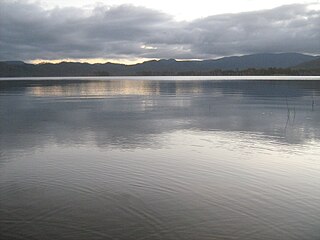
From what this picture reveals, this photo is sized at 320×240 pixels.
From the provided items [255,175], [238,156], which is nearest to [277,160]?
[238,156]

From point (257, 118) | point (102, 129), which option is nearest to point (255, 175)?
point (102, 129)

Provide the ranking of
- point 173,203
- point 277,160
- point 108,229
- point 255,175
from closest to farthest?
point 108,229 → point 173,203 → point 255,175 → point 277,160

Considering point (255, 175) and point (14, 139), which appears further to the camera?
point (14, 139)

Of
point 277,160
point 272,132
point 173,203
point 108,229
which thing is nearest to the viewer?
point 108,229

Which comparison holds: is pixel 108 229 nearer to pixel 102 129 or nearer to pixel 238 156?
pixel 238 156

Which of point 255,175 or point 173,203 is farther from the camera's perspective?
point 255,175

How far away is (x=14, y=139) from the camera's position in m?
29.8

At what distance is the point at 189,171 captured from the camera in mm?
20125

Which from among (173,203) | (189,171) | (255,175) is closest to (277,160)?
(255,175)

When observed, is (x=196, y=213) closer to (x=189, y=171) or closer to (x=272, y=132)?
(x=189, y=171)

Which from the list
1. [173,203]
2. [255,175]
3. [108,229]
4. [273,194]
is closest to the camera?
[108,229]

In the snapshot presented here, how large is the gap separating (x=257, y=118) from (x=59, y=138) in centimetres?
2441

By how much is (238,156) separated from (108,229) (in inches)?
522

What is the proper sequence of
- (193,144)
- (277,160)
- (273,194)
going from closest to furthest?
(273,194) → (277,160) → (193,144)
